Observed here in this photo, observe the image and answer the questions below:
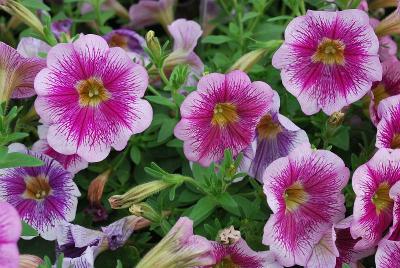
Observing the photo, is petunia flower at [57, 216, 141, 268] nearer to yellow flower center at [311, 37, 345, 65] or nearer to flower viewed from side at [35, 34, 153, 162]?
flower viewed from side at [35, 34, 153, 162]

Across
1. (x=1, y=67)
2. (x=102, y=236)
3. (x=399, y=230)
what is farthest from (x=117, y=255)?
(x=399, y=230)

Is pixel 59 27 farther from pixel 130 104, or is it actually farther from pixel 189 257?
pixel 189 257

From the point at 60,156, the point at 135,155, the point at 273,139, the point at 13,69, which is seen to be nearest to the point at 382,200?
the point at 273,139

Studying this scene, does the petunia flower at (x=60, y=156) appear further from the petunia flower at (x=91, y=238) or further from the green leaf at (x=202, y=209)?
the green leaf at (x=202, y=209)

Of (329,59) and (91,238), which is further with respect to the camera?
(329,59)

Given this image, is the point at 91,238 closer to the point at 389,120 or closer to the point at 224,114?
the point at 224,114

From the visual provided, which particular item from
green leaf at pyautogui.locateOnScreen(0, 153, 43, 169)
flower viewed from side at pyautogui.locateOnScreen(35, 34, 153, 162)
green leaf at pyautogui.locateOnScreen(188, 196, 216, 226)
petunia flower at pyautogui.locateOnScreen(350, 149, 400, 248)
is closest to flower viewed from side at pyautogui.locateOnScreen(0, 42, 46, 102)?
flower viewed from side at pyautogui.locateOnScreen(35, 34, 153, 162)
